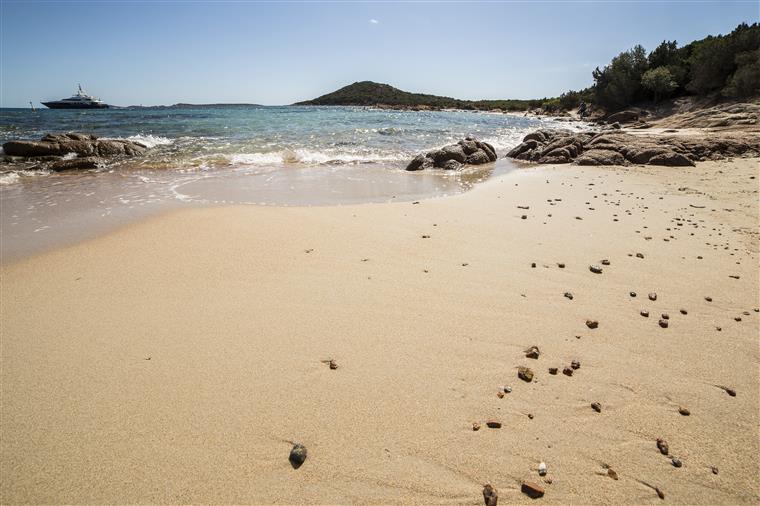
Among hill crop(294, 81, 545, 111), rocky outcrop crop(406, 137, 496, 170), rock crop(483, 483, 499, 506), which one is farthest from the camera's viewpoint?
hill crop(294, 81, 545, 111)

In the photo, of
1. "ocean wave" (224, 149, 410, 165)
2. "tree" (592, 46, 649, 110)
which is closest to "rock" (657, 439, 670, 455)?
"ocean wave" (224, 149, 410, 165)

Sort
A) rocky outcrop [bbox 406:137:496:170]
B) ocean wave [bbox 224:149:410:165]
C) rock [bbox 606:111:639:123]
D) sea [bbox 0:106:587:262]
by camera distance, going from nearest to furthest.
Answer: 1. sea [bbox 0:106:587:262]
2. rocky outcrop [bbox 406:137:496:170]
3. ocean wave [bbox 224:149:410:165]
4. rock [bbox 606:111:639:123]

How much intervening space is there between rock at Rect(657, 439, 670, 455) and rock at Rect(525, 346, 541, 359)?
94cm

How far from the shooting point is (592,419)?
2469mm

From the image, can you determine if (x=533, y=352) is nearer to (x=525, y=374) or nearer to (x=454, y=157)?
(x=525, y=374)

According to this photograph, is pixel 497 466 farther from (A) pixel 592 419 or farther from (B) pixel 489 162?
(B) pixel 489 162

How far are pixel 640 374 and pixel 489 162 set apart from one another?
1419 cm

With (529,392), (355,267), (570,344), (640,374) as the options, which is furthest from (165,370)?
(640,374)

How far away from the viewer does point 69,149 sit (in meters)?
16.4

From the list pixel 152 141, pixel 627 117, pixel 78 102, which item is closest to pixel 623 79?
pixel 627 117

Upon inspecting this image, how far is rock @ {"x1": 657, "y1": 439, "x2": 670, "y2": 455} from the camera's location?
2250 mm

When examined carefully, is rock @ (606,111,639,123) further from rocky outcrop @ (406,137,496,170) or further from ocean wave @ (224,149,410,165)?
ocean wave @ (224,149,410,165)

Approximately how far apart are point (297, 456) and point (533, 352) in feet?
6.76

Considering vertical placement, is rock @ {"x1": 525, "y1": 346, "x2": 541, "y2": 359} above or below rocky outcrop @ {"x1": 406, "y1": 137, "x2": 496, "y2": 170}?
below
